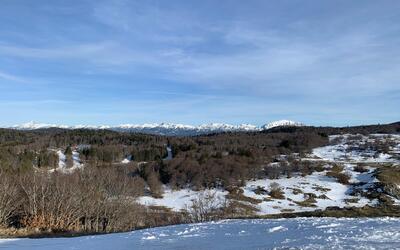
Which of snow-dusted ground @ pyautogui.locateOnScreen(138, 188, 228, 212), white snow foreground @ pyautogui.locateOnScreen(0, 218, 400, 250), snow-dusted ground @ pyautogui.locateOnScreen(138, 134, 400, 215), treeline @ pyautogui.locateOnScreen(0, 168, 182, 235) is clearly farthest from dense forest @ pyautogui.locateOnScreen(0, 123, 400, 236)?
white snow foreground @ pyautogui.locateOnScreen(0, 218, 400, 250)

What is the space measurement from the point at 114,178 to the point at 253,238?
39070mm

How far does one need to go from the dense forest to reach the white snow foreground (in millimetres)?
8555

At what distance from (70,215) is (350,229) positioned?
19.5 metres

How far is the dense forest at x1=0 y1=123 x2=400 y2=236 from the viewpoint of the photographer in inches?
1199

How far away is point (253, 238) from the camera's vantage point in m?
16.7

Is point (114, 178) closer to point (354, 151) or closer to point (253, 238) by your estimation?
point (253, 238)

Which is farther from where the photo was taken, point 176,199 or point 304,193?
point 176,199

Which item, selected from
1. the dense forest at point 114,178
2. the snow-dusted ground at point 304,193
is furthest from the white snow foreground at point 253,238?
the snow-dusted ground at point 304,193

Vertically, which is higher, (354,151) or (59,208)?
(354,151)

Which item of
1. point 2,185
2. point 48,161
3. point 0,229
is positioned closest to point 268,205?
point 2,185

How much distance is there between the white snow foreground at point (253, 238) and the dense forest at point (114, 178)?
8.56 metres

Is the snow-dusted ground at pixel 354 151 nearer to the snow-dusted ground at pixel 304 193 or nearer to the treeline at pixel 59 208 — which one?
the snow-dusted ground at pixel 304 193

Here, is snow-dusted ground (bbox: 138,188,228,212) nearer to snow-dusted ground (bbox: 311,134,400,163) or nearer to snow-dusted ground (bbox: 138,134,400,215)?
snow-dusted ground (bbox: 138,134,400,215)

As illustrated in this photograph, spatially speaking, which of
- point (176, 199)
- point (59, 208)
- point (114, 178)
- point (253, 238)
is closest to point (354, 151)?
Answer: point (176, 199)
